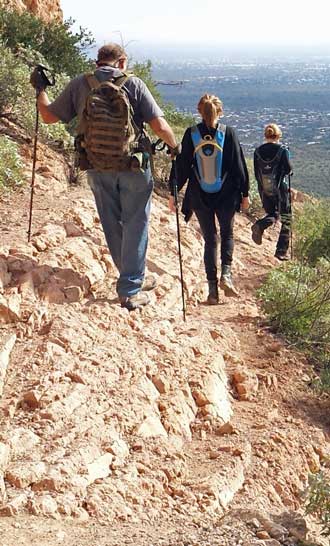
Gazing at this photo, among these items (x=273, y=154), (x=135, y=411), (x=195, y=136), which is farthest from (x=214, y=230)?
(x=135, y=411)

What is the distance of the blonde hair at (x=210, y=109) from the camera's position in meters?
5.80

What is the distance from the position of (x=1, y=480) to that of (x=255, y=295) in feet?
13.0

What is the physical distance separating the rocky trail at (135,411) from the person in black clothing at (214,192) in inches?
13.4

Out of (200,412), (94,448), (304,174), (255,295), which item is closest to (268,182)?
(255,295)

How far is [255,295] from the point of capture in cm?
678

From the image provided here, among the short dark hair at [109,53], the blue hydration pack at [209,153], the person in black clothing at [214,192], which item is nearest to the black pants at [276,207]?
the person in black clothing at [214,192]

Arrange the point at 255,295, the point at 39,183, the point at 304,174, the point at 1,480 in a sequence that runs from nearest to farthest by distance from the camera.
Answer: the point at 1,480, the point at 255,295, the point at 39,183, the point at 304,174

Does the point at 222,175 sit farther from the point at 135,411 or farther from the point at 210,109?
the point at 135,411

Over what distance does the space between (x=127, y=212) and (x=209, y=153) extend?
118cm

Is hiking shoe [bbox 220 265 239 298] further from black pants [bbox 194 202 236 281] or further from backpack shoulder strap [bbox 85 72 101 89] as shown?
backpack shoulder strap [bbox 85 72 101 89]

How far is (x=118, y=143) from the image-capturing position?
475cm

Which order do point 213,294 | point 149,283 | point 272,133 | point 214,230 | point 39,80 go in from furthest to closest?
point 272,133 → point 213,294 → point 214,230 → point 149,283 → point 39,80

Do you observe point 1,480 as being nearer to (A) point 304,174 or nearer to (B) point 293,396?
(B) point 293,396

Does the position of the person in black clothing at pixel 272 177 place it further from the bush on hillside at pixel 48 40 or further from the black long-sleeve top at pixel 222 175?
the bush on hillside at pixel 48 40
